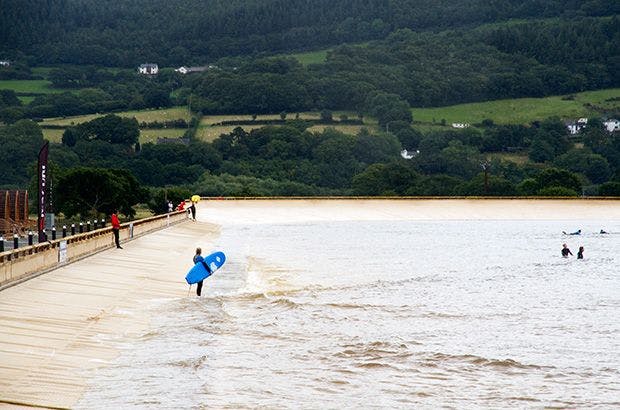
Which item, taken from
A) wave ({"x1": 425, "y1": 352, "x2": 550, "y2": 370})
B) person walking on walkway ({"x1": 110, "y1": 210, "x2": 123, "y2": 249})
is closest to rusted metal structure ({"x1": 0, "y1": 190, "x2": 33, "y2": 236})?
person walking on walkway ({"x1": 110, "y1": 210, "x2": 123, "y2": 249})

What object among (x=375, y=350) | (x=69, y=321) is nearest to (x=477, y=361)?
(x=375, y=350)

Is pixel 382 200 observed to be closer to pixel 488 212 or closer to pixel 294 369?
pixel 488 212

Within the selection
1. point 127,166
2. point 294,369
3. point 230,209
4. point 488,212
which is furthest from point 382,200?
point 294,369

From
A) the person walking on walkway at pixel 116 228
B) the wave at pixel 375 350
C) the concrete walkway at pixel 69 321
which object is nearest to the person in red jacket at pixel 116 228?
the person walking on walkway at pixel 116 228

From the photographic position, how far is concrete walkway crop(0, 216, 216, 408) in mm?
20562

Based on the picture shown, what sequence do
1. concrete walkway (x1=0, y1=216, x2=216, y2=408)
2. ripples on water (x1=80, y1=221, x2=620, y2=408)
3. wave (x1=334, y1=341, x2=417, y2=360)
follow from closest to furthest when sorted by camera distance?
concrete walkway (x1=0, y1=216, x2=216, y2=408) < ripples on water (x1=80, y1=221, x2=620, y2=408) < wave (x1=334, y1=341, x2=417, y2=360)

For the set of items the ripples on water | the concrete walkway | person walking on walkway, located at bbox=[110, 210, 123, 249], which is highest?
person walking on walkway, located at bbox=[110, 210, 123, 249]

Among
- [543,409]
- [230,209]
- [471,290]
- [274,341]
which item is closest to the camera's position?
[543,409]

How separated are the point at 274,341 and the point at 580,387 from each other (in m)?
7.39

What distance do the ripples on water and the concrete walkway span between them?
0.61 metres

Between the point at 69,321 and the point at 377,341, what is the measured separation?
658 cm

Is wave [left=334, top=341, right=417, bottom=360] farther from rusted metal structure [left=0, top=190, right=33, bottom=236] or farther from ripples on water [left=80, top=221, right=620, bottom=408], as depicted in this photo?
rusted metal structure [left=0, top=190, right=33, bottom=236]

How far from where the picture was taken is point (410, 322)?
105 feet

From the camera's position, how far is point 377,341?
91.4 ft
